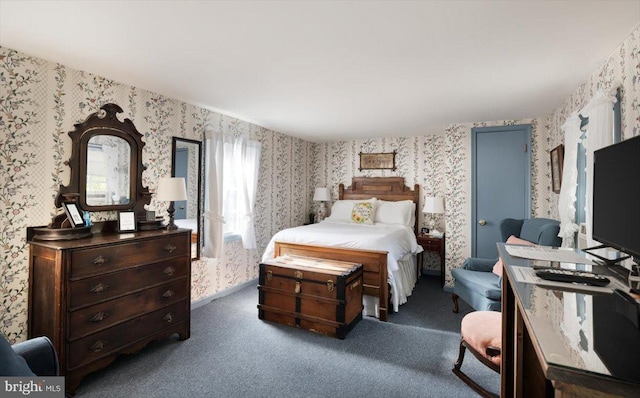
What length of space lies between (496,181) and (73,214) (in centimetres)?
458

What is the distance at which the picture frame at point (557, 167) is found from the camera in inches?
124

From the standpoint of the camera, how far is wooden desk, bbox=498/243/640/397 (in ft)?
1.96

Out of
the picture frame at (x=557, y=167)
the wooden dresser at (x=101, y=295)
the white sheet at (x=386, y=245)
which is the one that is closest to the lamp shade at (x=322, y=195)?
the white sheet at (x=386, y=245)

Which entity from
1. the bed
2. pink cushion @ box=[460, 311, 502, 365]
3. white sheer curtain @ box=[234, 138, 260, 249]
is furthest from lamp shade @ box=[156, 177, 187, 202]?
pink cushion @ box=[460, 311, 502, 365]

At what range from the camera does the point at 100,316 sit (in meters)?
2.13

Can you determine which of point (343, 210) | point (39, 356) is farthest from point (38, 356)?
point (343, 210)

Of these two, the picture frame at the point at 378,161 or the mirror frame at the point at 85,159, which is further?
the picture frame at the point at 378,161

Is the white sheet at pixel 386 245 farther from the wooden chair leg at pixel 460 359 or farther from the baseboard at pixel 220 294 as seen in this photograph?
the wooden chair leg at pixel 460 359

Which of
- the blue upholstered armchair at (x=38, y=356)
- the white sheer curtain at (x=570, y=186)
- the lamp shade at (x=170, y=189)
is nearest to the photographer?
the blue upholstered armchair at (x=38, y=356)

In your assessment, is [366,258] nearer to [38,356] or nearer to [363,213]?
[363,213]

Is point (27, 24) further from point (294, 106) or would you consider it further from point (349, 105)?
point (349, 105)

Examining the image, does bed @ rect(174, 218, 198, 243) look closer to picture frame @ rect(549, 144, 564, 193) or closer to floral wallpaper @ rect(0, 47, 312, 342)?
floral wallpaper @ rect(0, 47, 312, 342)

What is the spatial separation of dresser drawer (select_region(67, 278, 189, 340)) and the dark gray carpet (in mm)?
384

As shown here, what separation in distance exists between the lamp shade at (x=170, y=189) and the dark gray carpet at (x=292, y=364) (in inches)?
50.5
